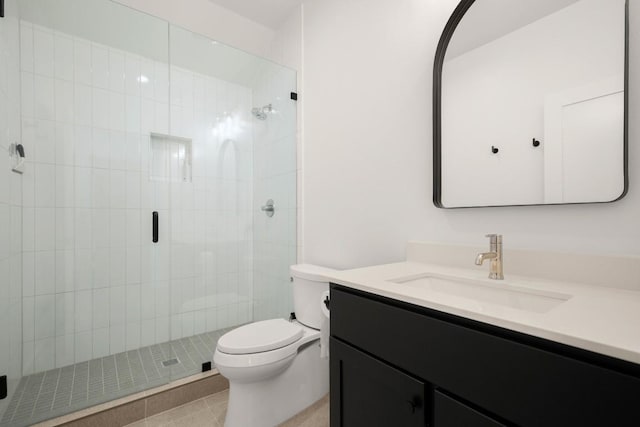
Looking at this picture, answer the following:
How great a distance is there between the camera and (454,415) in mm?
667

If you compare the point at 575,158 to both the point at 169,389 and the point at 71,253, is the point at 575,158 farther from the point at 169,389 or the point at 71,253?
the point at 71,253

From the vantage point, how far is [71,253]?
1920 mm

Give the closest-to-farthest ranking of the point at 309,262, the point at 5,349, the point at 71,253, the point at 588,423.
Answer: the point at 588,423 → the point at 5,349 → the point at 71,253 → the point at 309,262

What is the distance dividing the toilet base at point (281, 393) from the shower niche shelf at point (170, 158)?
1.50 meters

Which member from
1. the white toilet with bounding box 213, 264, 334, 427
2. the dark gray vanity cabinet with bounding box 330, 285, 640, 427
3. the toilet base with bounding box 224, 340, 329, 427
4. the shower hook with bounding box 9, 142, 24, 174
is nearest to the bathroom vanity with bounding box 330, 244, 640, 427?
the dark gray vanity cabinet with bounding box 330, 285, 640, 427

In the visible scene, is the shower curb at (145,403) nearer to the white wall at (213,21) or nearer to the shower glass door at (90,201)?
the shower glass door at (90,201)

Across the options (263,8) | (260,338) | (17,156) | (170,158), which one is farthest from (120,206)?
(263,8)

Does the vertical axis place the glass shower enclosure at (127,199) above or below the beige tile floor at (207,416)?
above

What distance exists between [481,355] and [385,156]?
3.61 feet

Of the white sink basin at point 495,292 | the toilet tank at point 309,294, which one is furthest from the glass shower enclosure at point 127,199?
the white sink basin at point 495,292

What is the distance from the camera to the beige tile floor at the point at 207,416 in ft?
4.89

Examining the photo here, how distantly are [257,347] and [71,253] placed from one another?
1.46m

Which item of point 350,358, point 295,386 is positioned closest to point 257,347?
point 295,386

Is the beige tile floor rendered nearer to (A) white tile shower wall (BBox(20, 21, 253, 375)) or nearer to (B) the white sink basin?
(A) white tile shower wall (BBox(20, 21, 253, 375))
